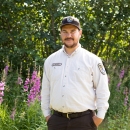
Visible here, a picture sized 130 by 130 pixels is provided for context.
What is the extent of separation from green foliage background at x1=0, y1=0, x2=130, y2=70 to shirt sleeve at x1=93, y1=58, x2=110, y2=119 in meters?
3.83

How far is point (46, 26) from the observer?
8250 mm

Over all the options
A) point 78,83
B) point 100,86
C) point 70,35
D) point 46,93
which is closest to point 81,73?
point 78,83

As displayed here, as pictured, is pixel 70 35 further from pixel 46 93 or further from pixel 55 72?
pixel 46 93

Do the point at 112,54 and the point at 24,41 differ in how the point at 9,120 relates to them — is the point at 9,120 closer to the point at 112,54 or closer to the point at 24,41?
the point at 24,41

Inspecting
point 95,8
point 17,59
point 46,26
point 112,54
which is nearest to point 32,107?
point 17,59

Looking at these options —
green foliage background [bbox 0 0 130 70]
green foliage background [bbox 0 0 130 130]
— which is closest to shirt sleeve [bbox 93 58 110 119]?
green foliage background [bbox 0 0 130 130]

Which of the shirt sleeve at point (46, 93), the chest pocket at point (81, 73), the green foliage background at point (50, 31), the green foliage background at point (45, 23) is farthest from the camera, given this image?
the green foliage background at point (45, 23)

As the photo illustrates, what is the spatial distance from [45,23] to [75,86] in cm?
500

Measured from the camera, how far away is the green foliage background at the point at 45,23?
7455mm

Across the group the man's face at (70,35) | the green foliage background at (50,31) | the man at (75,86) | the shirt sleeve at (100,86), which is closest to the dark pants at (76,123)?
the man at (75,86)

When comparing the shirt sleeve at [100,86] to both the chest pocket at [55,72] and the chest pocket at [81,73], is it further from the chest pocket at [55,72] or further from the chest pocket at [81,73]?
the chest pocket at [55,72]

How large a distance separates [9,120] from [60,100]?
87.2 inches

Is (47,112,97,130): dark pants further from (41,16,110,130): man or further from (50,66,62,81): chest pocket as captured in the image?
(50,66,62,81): chest pocket

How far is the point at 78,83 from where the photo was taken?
335 centimetres
